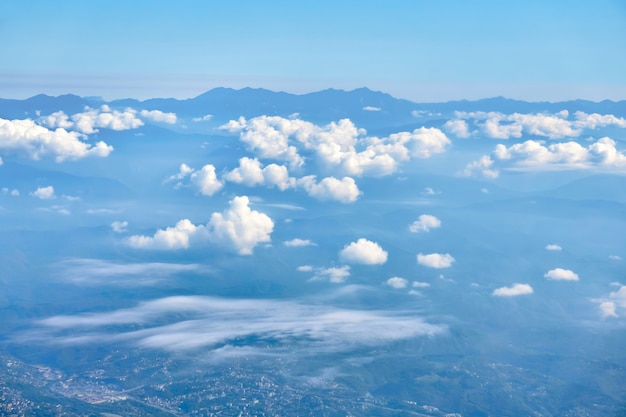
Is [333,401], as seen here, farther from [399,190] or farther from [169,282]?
[399,190]

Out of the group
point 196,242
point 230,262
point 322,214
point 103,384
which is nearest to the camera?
point 103,384

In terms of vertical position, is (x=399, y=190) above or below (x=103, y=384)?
above

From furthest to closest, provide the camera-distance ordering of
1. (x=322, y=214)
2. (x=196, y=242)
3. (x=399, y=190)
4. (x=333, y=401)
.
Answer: (x=399, y=190) < (x=322, y=214) < (x=196, y=242) < (x=333, y=401)

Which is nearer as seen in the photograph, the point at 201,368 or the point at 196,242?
the point at 201,368

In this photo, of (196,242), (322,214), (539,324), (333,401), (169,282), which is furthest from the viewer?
(322,214)

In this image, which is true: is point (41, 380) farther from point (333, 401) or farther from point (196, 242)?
point (196, 242)

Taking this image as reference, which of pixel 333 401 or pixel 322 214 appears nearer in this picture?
pixel 333 401

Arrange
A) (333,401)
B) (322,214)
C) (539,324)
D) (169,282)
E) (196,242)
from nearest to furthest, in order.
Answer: (333,401), (539,324), (169,282), (196,242), (322,214)

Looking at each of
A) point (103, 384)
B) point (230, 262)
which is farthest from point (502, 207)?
point (103, 384)

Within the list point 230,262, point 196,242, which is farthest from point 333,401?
point 196,242
